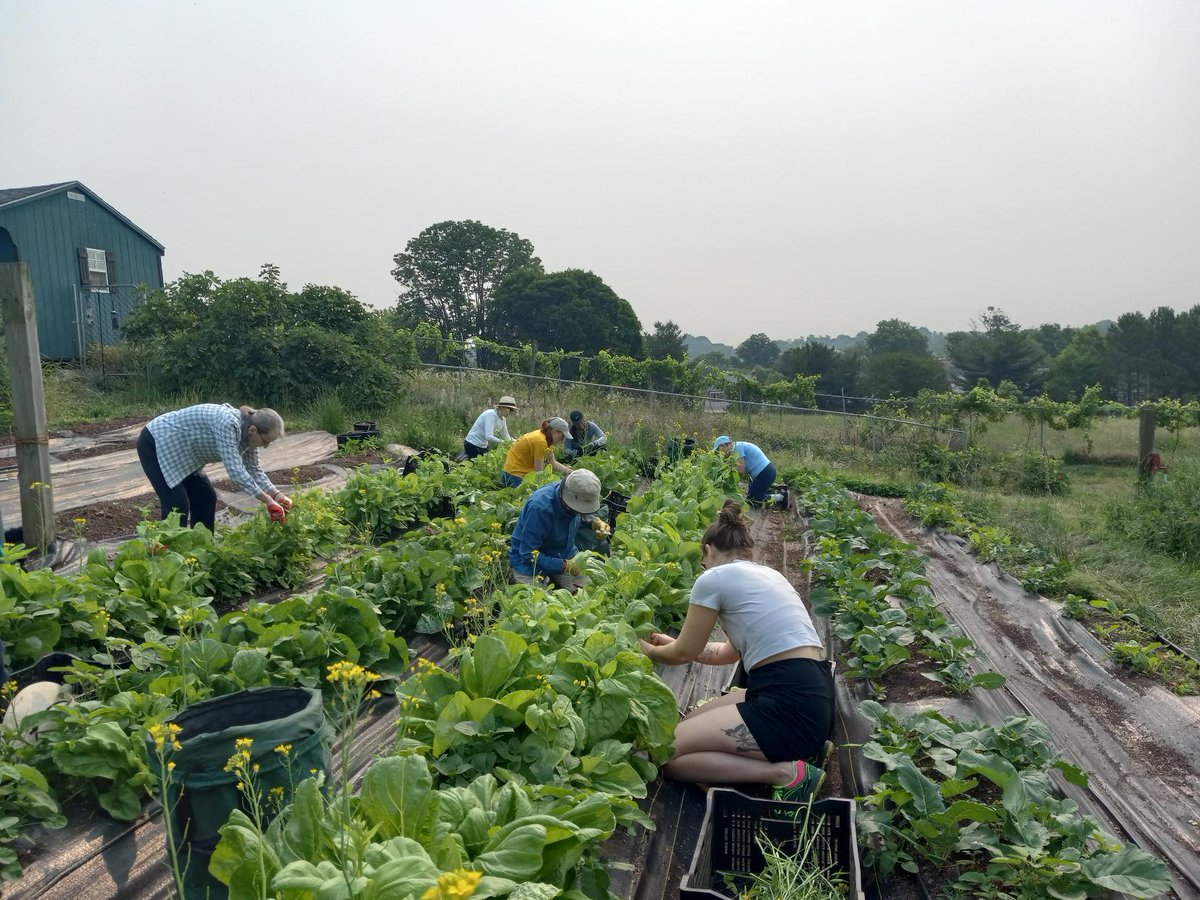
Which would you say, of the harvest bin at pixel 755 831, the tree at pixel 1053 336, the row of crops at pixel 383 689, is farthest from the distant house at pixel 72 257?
the tree at pixel 1053 336

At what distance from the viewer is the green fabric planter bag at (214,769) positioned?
2410 millimetres

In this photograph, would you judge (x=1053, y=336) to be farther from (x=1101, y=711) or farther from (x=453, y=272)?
(x=1101, y=711)

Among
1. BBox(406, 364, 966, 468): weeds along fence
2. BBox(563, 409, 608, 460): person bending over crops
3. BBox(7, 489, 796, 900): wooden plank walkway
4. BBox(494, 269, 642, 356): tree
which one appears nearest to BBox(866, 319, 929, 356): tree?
BBox(494, 269, 642, 356): tree

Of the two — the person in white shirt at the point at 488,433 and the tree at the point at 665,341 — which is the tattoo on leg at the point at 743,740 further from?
the tree at the point at 665,341

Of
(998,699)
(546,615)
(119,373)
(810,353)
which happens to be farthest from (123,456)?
(810,353)

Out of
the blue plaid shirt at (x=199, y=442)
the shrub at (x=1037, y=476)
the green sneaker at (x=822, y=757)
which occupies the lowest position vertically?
the shrub at (x=1037, y=476)

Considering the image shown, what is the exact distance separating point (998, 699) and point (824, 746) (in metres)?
1.39

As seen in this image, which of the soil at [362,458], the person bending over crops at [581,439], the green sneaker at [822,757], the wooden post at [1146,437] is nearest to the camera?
the green sneaker at [822,757]

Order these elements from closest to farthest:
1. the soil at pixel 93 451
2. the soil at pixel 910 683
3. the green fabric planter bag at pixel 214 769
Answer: the green fabric planter bag at pixel 214 769
the soil at pixel 910 683
the soil at pixel 93 451

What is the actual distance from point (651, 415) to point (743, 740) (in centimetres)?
1196

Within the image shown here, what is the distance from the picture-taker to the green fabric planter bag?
2410 mm

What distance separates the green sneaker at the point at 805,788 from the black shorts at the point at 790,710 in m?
0.07

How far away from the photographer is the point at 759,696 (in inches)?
145

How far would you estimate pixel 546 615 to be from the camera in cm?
363
